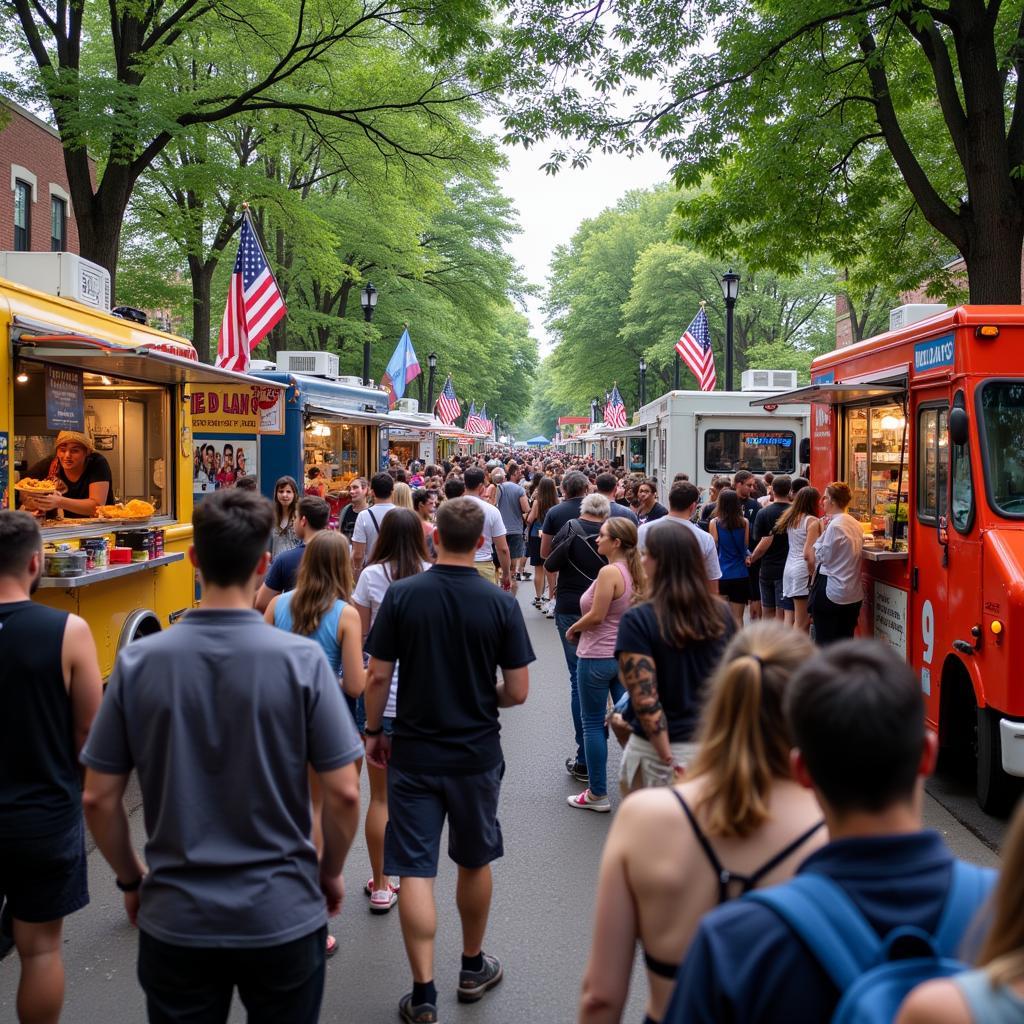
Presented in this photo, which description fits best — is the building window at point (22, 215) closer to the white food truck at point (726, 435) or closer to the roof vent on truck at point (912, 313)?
the white food truck at point (726, 435)

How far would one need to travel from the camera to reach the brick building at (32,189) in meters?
25.7

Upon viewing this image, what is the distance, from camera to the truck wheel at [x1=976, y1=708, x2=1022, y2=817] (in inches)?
251

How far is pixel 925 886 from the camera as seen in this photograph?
167 cm

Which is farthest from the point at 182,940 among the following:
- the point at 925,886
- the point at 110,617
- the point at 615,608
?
the point at 110,617

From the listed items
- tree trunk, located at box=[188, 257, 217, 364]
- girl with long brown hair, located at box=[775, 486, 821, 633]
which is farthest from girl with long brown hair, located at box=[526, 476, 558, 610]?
tree trunk, located at box=[188, 257, 217, 364]

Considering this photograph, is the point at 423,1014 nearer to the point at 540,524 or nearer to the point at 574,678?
the point at 574,678

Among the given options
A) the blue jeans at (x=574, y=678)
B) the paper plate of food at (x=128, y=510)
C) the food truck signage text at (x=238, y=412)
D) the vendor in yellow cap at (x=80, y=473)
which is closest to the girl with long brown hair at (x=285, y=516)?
the paper plate of food at (x=128, y=510)

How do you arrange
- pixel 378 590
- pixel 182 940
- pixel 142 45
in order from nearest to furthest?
pixel 182 940 < pixel 378 590 < pixel 142 45

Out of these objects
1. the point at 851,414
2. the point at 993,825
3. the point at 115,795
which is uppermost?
the point at 851,414

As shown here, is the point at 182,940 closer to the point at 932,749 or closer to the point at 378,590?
the point at 932,749

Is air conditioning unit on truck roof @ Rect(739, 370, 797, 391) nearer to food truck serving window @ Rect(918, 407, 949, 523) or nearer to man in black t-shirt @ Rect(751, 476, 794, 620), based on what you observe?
man in black t-shirt @ Rect(751, 476, 794, 620)

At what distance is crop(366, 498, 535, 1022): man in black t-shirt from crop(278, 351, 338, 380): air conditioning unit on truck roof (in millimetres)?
15215

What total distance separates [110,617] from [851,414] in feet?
23.3

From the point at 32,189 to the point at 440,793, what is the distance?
27.7m
